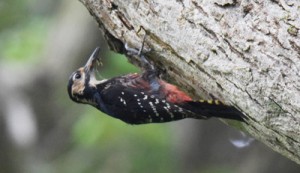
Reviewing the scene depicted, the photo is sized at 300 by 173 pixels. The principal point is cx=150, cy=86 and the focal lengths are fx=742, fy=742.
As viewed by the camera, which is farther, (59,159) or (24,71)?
(59,159)

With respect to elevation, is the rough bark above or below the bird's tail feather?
above

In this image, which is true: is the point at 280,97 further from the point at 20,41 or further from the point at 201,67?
the point at 20,41

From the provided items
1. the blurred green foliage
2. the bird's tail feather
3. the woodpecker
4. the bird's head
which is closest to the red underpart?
the woodpecker

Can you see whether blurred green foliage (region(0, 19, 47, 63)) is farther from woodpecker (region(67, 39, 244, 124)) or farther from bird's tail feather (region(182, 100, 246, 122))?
bird's tail feather (region(182, 100, 246, 122))

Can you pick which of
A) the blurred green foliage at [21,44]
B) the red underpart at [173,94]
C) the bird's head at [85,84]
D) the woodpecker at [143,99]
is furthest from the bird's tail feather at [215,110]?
the blurred green foliage at [21,44]

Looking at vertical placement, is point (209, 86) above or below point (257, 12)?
below

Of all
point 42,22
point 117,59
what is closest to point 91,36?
point 117,59

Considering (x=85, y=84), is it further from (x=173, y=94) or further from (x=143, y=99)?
(x=173, y=94)
